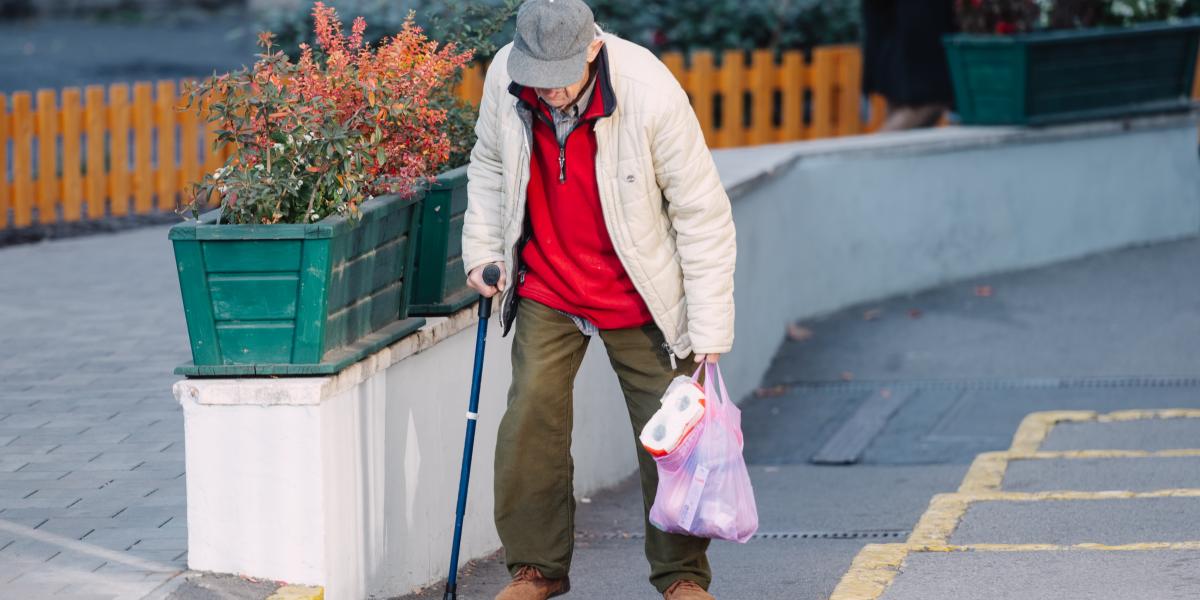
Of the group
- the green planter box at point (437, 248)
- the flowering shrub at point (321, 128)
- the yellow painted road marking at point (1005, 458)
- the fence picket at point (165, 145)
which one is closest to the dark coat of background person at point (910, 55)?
the fence picket at point (165, 145)

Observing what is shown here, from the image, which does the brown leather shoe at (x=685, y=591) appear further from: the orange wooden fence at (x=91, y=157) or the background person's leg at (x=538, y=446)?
the orange wooden fence at (x=91, y=157)

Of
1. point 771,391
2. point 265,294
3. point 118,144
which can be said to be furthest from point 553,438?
point 118,144

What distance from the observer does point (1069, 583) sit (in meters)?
4.70

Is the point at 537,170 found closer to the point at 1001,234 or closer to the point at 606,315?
the point at 606,315

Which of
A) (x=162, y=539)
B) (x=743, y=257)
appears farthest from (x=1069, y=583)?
(x=743, y=257)

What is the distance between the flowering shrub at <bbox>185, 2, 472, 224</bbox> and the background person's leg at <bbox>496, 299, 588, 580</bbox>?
1.97 ft

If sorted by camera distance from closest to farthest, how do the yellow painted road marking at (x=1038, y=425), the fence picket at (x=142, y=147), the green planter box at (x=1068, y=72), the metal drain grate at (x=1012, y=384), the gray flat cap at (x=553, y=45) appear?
the gray flat cap at (x=553, y=45)
the yellow painted road marking at (x=1038, y=425)
the metal drain grate at (x=1012, y=384)
the green planter box at (x=1068, y=72)
the fence picket at (x=142, y=147)

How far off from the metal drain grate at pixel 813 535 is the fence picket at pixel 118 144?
644 cm

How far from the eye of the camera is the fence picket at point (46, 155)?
38.0 ft

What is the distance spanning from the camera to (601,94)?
4.41 meters

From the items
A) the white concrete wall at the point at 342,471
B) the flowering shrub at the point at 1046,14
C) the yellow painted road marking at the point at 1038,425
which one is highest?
the flowering shrub at the point at 1046,14

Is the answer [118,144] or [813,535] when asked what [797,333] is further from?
[118,144]

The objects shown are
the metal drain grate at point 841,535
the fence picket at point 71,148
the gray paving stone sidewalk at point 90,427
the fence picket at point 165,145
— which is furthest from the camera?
the fence picket at point 165,145

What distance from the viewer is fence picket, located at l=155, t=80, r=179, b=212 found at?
12164 mm
